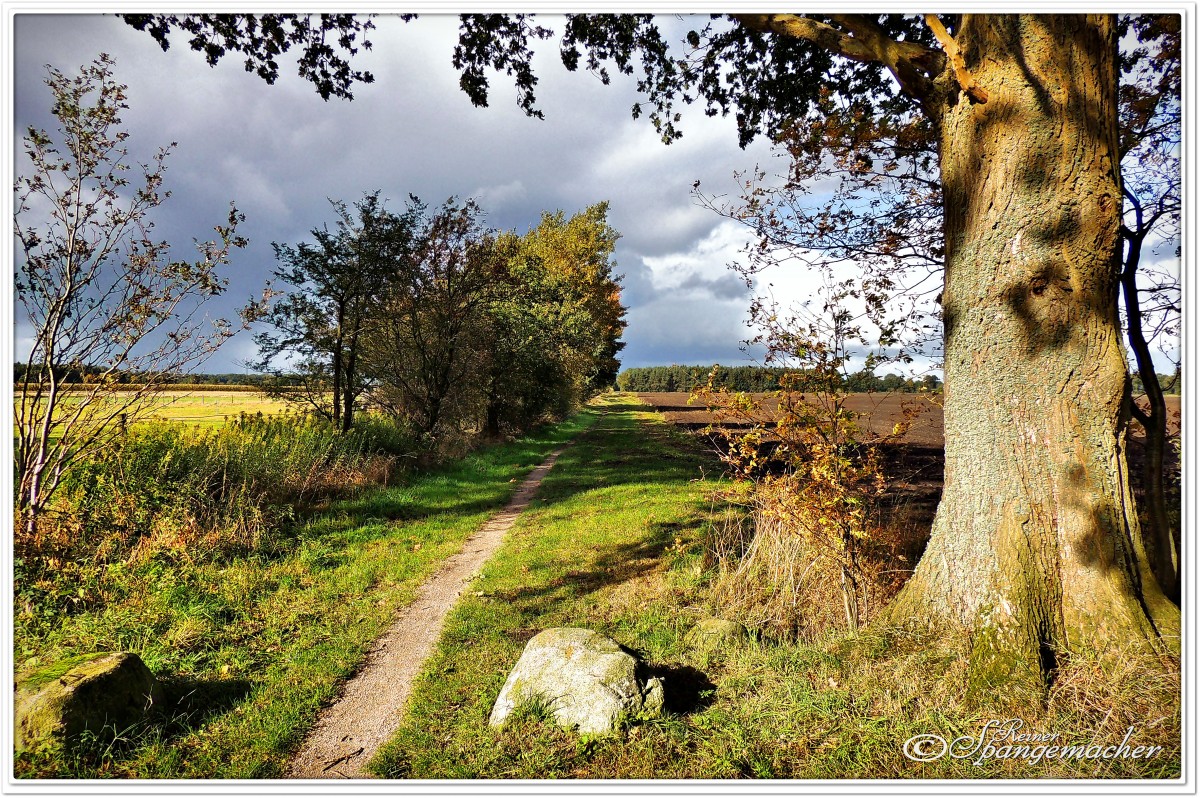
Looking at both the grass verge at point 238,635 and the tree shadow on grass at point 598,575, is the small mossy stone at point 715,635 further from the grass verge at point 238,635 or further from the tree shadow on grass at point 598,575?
A: the grass verge at point 238,635

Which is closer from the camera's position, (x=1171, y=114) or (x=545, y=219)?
(x=1171, y=114)

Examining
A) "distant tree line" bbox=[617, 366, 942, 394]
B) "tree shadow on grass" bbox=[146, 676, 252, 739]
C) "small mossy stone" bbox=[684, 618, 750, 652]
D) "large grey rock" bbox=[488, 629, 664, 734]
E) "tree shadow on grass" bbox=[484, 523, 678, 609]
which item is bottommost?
"tree shadow on grass" bbox=[484, 523, 678, 609]

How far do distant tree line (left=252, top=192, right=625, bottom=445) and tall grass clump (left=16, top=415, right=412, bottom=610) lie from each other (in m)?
3.31

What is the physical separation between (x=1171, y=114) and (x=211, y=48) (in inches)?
355

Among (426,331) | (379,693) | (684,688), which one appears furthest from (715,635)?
(426,331)

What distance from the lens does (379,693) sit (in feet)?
12.0

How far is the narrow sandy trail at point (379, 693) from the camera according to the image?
2.96 meters

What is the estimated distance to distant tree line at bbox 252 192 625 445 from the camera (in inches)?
490

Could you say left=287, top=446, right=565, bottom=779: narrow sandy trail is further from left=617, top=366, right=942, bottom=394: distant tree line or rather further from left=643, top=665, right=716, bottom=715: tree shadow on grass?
left=617, top=366, right=942, bottom=394: distant tree line

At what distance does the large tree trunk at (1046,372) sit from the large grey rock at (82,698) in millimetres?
5145

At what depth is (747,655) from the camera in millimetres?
3754

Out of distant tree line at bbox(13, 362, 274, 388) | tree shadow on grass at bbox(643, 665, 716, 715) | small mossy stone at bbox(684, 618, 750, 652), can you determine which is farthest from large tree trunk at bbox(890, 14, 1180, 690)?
distant tree line at bbox(13, 362, 274, 388)
